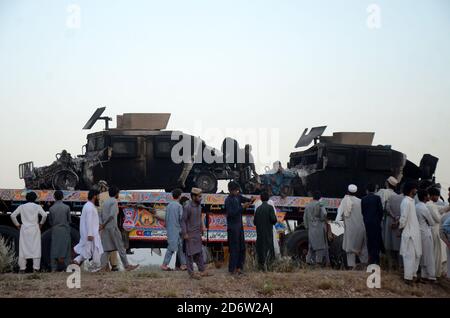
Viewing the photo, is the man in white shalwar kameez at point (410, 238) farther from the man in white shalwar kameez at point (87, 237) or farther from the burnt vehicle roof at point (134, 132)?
the burnt vehicle roof at point (134, 132)

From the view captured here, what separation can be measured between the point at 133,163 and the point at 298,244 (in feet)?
14.2

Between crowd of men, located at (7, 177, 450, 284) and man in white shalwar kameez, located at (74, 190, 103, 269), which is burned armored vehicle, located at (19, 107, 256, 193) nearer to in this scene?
crowd of men, located at (7, 177, 450, 284)

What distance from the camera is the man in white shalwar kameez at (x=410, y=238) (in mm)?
10984

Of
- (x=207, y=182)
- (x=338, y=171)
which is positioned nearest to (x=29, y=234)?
(x=207, y=182)

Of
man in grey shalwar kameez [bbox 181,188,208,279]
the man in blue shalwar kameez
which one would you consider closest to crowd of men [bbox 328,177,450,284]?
the man in blue shalwar kameez

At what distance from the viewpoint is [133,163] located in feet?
52.4

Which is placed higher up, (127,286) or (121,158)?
(121,158)

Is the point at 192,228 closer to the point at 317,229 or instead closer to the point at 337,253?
the point at 317,229

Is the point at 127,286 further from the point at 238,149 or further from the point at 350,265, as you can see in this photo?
the point at 238,149

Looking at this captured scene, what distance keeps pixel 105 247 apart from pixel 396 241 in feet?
17.7

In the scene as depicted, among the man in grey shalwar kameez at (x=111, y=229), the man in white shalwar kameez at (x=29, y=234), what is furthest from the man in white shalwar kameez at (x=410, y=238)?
the man in white shalwar kameez at (x=29, y=234)

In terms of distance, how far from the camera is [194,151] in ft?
53.2
